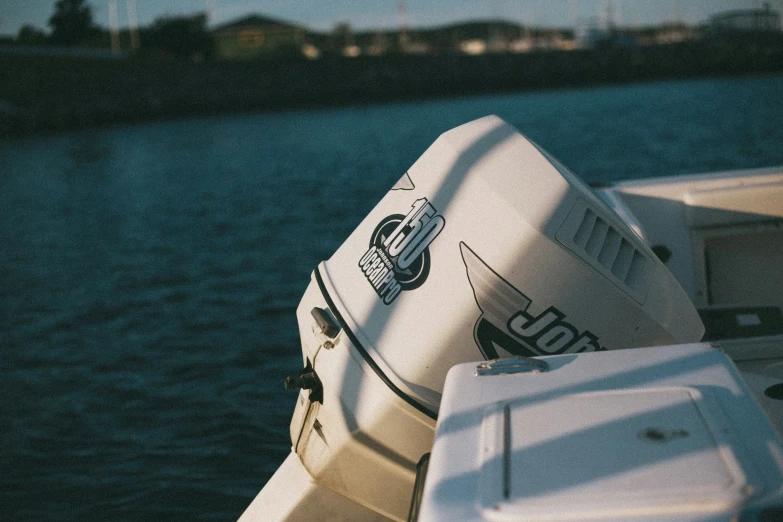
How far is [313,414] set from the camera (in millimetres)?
2117

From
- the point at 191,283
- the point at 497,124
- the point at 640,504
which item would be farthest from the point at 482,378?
the point at 191,283

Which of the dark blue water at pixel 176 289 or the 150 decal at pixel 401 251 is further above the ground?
the 150 decal at pixel 401 251

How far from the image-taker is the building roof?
61312mm

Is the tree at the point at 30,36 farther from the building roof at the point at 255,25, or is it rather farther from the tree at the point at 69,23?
the building roof at the point at 255,25

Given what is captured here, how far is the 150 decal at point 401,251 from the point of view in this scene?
6.59 feet

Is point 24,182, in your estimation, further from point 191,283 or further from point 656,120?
point 656,120

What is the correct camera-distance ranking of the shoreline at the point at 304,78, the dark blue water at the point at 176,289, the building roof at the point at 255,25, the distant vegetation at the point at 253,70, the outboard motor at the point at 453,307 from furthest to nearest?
the building roof at the point at 255,25, the distant vegetation at the point at 253,70, the shoreline at the point at 304,78, the dark blue water at the point at 176,289, the outboard motor at the point at 453,307

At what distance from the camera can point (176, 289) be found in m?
7.77

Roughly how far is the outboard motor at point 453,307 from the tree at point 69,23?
4906cm

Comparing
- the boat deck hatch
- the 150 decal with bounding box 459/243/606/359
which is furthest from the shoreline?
the boat deck hatch

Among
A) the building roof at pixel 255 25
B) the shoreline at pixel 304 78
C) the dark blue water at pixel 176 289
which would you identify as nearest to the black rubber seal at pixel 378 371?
the dark blue water at pixel 176 289

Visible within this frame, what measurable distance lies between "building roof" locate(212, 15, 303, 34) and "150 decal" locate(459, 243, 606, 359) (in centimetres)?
6187

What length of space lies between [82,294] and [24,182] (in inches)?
424

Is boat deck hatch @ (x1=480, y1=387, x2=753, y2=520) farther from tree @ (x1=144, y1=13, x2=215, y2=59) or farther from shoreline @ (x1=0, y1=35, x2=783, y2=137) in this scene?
tree @ (x1=144, y1=13, x2=215, y2=59)
